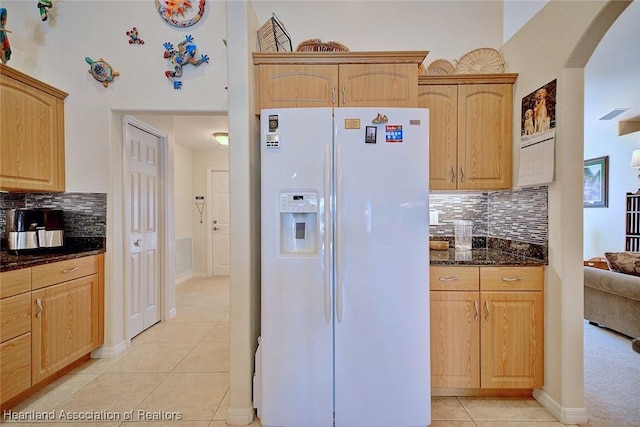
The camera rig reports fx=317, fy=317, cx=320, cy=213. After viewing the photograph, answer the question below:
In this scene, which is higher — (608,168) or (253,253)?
(608,168)

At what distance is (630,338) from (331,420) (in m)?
3.06

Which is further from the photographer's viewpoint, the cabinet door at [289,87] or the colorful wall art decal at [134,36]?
the colorful wall art decal at [134,36]

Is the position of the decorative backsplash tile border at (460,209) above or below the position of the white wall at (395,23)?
below

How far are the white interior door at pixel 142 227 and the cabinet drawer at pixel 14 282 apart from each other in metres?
0.85

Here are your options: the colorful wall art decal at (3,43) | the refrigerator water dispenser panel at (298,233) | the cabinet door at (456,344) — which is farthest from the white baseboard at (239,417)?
the colorful wall art decal at (3,43)

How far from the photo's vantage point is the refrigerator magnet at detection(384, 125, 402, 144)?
1734mm

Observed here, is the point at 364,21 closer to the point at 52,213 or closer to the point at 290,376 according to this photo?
the point at 290,376

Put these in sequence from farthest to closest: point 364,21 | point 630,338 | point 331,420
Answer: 1. point 630,338
2. point 364,21
3. point 331,420

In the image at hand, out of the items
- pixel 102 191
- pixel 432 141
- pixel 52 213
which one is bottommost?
pixel 52 213

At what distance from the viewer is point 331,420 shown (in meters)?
1.73

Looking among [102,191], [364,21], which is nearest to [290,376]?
[102,191]

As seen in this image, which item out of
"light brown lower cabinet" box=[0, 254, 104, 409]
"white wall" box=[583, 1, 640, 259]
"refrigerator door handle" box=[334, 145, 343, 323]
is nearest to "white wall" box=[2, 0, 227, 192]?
"light brown lower cabinet" box=[0, 254, 104, 409]

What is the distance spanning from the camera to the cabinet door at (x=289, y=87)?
2016 millimetres

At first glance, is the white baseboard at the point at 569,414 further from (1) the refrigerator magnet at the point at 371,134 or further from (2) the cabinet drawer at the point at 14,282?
(2) the cabinet drawer at the point at 14,282
